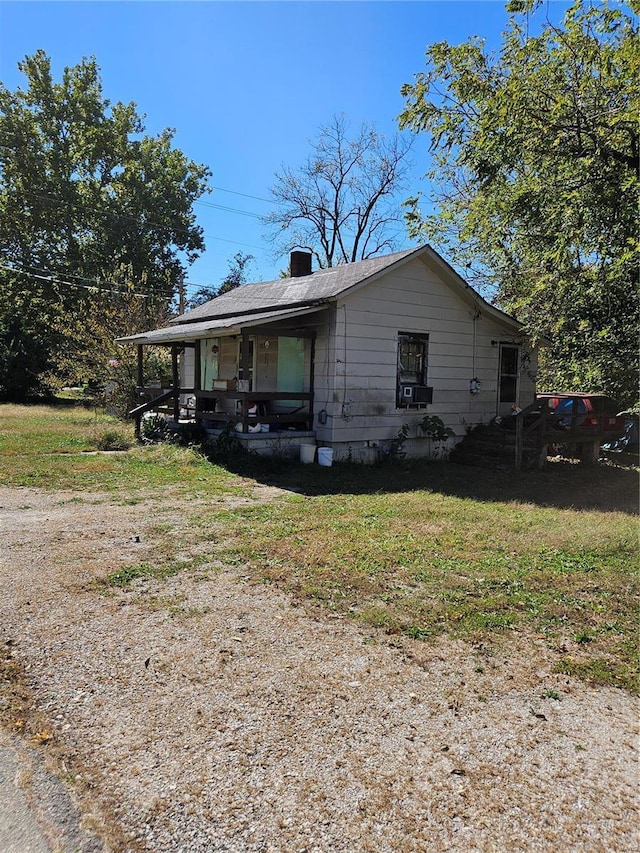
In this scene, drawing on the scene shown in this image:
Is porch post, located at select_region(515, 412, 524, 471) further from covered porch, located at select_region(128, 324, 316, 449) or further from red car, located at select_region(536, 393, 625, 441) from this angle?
covered porch, located at select_region(128, 324, 316, 449)

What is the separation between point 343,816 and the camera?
1943mm

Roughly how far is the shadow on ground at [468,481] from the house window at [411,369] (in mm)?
1446

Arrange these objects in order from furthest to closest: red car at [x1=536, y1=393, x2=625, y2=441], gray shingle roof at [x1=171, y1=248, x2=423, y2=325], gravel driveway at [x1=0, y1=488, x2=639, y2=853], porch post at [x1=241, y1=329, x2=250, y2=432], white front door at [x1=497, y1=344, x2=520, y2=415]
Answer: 1. white front door at [x1=497, y1=344, x2=520, y2=415]
2. red car at [x1=536, y1=393, x2=625, y2=441]
3. gray shingle roof at [x1=171, y1=248, x2=423, y2=325]
4. porch post at [x1=241, y1=329, x2=250, y2=432]
5. gravel driveway at [x1=0, y1=488, x2=639, y2=853]

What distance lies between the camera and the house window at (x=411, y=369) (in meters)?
11.7

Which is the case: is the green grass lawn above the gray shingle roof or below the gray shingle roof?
below

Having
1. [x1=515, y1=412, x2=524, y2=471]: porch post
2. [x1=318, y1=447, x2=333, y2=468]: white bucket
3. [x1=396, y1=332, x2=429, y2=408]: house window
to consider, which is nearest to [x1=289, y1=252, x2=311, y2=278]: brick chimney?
[x1=396, y1=332, x2=429, y2=408]: house window

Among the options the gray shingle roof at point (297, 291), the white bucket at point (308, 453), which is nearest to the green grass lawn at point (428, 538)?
the white bucket at point (308, 453)

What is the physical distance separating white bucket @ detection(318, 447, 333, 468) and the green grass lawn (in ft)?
1.04

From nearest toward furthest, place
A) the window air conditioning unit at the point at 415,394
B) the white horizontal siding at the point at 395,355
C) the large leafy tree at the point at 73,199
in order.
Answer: the white horizontal siding at the point at 395,355 → the window air conditioning unit at the point at 415,394 → the large leafy tree at the point at 73,199

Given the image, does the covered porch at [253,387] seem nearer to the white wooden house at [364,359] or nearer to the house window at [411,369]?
the white wooden house at [364,359]

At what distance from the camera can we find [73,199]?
31.2m

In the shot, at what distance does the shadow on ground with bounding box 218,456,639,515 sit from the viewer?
26.9 ft

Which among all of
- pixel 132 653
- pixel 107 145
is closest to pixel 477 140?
pixel 132 653

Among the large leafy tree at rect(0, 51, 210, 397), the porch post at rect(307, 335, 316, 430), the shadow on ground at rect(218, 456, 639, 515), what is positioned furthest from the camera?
the large leafy tree at rect(0, 51, 210, 397)
